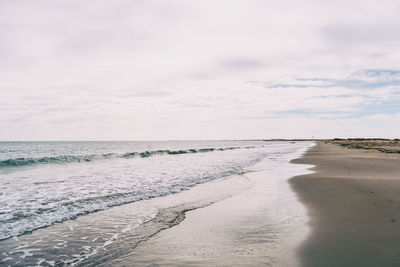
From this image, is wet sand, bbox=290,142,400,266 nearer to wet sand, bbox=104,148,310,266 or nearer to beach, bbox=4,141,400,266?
beach, bbox=4,141,400,266

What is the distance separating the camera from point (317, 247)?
5.15 meters

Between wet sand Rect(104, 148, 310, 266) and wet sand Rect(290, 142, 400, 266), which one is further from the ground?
wet sand Rect(290, 142, 400, 266)

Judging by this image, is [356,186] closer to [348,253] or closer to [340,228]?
[340,228]

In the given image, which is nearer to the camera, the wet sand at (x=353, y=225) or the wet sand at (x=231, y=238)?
the wet sand at (x=353, y=225)

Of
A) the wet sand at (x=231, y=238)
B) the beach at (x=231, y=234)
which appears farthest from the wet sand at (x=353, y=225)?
the wet sand at (x=231, y=238)

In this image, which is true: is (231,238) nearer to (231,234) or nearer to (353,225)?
(231,234)

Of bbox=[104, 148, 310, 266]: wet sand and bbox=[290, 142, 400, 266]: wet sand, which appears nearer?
bbox=[290, 142, 400, 266]: wet sand

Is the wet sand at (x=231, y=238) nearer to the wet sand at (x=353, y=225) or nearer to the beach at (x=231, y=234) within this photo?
the beach at (x=231, y=234)

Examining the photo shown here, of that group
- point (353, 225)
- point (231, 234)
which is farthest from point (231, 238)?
point (353, 225)

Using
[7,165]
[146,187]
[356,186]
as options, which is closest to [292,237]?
[356,186]

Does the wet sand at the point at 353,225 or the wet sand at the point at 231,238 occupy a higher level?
the wet sand at the point at 353,225

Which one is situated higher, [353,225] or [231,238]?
[353,225]

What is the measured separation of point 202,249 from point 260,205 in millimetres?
4307

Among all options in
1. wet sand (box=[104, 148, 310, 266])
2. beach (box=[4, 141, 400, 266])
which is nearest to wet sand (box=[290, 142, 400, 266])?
beach (box=[4, 141, 400, 266])
